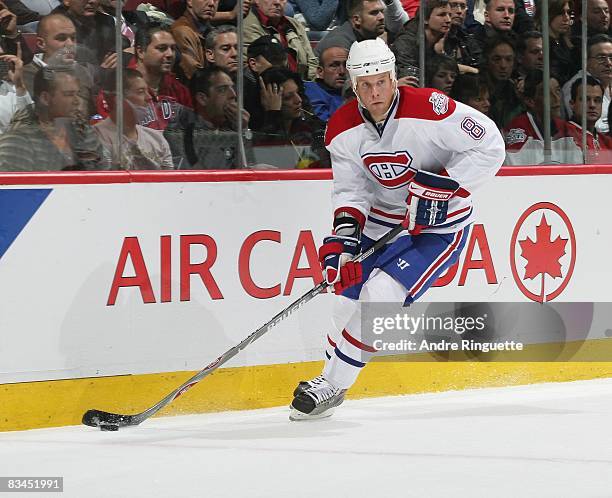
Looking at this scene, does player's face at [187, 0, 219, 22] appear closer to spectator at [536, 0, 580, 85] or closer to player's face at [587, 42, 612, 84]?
spectator at [536, 0, 580, 85]

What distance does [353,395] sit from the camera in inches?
189

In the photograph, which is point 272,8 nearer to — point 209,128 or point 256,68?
point 256,68

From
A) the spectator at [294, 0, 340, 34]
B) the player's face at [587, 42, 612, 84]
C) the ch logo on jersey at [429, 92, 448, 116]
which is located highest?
the spectator at [294, 0, 340, 34]

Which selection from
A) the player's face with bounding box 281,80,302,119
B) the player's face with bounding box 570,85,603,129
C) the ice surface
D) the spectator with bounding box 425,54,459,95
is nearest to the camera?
the ice surface

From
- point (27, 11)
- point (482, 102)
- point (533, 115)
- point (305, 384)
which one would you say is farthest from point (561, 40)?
point (27, 11)

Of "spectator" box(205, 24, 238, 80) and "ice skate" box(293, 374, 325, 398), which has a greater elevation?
"spectator" box(205, 24, 238, 80)

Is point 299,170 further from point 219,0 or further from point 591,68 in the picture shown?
point 591,68

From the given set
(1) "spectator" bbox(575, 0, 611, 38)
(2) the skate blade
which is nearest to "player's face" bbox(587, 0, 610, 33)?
(1) "spectator" bbox(575, 0, 611, 38)

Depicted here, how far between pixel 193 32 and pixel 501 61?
4.41 ft

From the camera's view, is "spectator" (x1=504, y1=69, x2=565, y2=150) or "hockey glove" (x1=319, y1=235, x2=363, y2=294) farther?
"spectator" (x1=504, y1=69, x2=565, y2=150)

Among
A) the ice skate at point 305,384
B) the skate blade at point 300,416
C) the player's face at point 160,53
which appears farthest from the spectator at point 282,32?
the skate blade at point 300,416

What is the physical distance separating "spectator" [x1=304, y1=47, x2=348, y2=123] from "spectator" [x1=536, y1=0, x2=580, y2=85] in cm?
91

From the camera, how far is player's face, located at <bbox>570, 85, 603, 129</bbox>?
533 centimetres

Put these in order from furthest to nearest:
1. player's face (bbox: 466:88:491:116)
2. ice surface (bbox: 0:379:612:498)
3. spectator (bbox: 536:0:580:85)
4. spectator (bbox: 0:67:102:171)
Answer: spectator (bbox: 536:0:580:85) < player's face (bbox: 466:88:491:116) < spectator (bbox: 0:67:102:171) < ice surface (bbox: 0:379:612:498)
